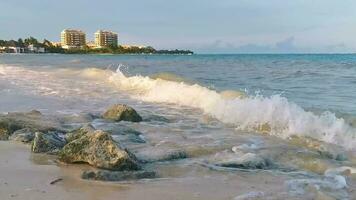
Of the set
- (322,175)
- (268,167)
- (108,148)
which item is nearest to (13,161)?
(108,148)

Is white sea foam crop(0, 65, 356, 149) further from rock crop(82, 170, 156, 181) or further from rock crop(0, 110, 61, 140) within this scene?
rock crop(82, 170, 156, 181)

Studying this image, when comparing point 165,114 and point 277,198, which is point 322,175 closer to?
point 277,198

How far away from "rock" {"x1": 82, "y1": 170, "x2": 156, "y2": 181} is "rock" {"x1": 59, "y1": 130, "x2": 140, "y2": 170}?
10.5 inches

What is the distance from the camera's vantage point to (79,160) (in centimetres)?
697

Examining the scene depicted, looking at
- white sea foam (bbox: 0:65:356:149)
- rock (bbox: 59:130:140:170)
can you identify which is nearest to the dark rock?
rock (bbox: 59:130:140:170)

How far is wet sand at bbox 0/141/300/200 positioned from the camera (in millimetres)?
5410

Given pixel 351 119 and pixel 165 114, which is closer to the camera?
pixel 351 119

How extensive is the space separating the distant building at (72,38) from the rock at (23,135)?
179210 mm

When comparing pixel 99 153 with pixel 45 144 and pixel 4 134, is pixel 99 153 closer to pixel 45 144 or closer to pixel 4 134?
pixel 45 144

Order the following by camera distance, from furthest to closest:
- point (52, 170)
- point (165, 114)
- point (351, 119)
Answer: point (165, 114)
point (351, 119)
point (52, 170)

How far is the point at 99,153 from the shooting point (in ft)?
22.3

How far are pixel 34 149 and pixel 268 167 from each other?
3.51 meters

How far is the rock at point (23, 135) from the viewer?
866cm

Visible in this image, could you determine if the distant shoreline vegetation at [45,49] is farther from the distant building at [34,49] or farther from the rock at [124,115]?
the rock at [124,115]
